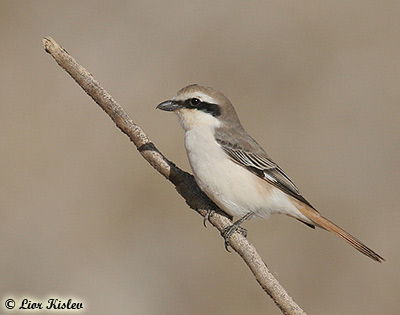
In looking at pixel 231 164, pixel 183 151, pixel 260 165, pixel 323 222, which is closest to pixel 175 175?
pixel 231 164

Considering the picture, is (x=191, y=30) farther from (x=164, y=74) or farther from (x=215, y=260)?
(x=215, y=260)

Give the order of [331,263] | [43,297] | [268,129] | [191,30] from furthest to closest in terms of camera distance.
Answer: [191,30]
[268,129]
[331,263]
[43,297]

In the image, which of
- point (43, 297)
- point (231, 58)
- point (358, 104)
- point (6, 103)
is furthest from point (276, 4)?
point (43, 297)

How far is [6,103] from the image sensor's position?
9703 millimetres

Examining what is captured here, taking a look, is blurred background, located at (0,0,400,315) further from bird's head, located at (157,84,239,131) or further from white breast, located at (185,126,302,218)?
bird's head, located at (157,84,239,131)

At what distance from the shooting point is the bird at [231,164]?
14.0ft

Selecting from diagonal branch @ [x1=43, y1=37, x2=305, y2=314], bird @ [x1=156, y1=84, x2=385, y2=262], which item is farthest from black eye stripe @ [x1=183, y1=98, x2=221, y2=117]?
diagonal branch @ [x1=43, y1=37, x2=305, y2=314]

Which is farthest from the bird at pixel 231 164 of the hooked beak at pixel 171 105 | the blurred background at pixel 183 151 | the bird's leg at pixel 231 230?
the blurred background at pixel 183 151

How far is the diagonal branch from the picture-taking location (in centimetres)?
296

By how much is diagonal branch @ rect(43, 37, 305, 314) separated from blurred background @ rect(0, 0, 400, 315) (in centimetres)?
370

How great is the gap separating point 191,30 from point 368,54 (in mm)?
2818

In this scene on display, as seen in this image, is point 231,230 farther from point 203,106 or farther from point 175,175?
point 203,106

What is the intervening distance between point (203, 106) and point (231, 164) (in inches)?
17.1

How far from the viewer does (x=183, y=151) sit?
877 cm
